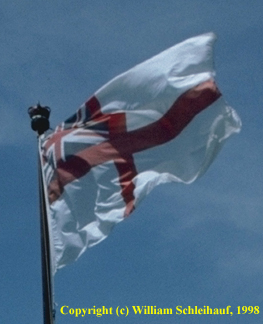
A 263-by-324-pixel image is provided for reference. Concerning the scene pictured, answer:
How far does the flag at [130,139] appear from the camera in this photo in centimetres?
1585

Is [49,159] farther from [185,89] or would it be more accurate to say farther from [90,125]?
[185,89]

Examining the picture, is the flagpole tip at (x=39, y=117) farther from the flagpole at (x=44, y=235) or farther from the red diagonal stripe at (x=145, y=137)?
the red diagonal stripe at (x=145, y=137)

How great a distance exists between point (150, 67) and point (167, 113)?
0.76 m

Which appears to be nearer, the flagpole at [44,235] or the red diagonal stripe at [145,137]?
the flagpole at [44,235]

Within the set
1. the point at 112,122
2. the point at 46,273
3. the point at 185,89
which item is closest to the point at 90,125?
the point at 112,122

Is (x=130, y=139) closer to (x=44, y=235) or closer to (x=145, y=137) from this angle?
(x=145, y=137)

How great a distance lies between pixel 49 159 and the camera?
53.7 feet

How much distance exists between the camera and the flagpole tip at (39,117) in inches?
647

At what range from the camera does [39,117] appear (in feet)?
54.0

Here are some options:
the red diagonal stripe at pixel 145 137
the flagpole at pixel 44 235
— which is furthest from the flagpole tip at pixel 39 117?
the red diagonal stripe at pixel 145 137

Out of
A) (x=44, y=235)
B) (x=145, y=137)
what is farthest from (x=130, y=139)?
(x=44, y=235)

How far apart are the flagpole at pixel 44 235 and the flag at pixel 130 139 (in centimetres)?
23

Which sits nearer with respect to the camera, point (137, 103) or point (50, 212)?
point (50, 212)

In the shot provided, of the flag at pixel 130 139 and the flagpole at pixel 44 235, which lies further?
the flag at pixel 130 139
